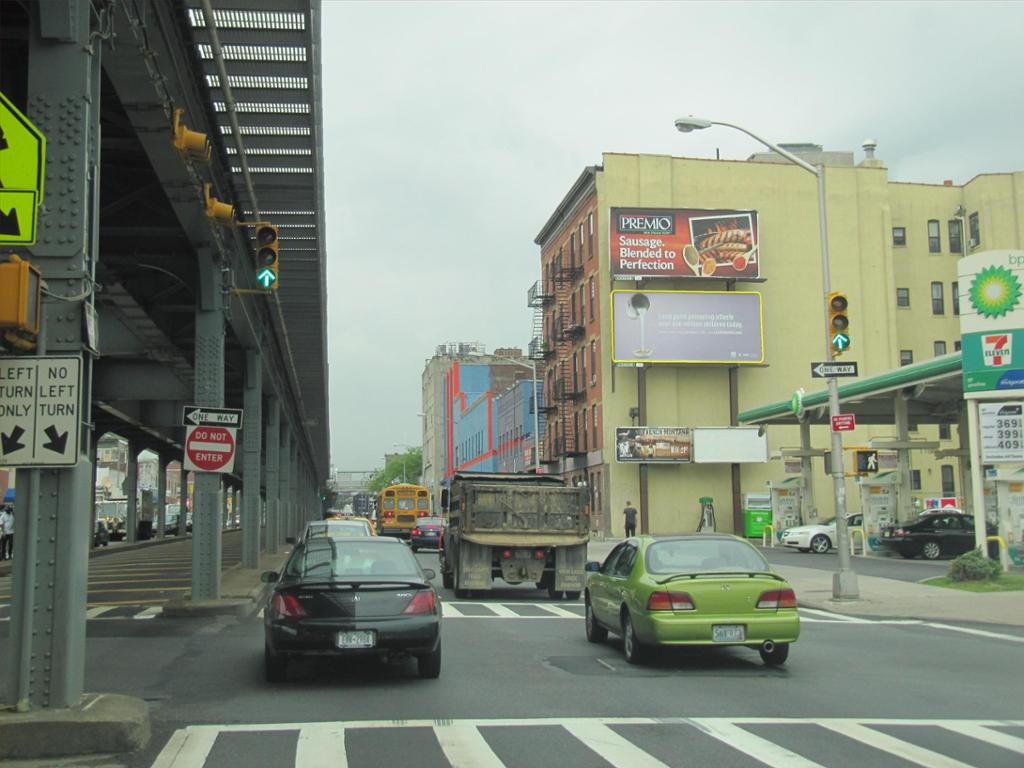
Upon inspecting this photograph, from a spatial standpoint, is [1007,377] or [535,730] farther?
[1007,377]

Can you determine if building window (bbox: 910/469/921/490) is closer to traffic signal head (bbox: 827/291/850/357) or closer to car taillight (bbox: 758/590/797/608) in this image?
traffic signal head (bbox: 827/291/850/357)

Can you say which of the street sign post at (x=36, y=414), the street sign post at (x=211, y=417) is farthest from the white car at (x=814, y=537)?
the street sign post at (x=36, y=414)

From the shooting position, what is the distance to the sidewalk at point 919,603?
1833 cm

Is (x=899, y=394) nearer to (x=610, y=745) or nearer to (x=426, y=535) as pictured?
(x=426, y=535)

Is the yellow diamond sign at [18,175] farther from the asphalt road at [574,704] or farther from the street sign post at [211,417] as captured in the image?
the street sign post at [211,417]

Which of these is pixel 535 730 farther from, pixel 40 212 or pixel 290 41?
pixel 290 41

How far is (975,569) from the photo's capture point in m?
22.7

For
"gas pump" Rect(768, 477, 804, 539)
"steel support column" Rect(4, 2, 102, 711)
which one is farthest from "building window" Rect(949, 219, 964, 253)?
"steel support column" Rect(4, 2, 102, 711)

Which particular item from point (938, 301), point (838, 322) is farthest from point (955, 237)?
point (838, 322)

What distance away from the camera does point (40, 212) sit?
338 inches

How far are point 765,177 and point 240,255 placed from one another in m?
46.0

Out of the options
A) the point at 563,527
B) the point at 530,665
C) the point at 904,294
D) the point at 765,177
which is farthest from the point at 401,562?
the point at 904,294

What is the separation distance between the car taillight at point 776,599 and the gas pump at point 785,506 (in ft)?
115

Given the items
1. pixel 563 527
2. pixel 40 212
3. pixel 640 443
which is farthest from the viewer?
pixel 640 443
